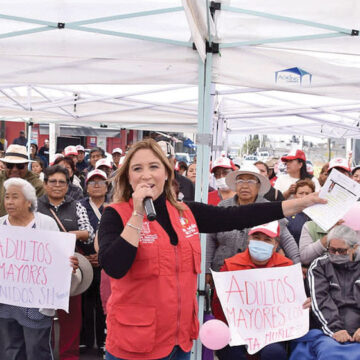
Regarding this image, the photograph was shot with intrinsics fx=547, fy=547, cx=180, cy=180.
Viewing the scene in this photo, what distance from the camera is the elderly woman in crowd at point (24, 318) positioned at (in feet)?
12.8

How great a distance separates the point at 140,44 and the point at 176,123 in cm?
689

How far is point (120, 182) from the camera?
2.48 meters

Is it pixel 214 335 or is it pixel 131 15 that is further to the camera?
pixel 131 15

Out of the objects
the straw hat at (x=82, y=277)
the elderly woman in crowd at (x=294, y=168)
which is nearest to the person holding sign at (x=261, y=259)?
the straw hat at (x=82, y=277)

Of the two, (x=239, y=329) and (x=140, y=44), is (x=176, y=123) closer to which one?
(x=140, y=44)

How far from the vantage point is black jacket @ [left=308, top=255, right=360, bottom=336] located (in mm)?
4059

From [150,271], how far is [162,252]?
0.09 metres

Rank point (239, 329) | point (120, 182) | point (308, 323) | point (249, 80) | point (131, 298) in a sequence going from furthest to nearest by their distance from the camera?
point (249, 80)
point (308, 323)
point (239, 329)
point (120, 182)
point (131, 298)

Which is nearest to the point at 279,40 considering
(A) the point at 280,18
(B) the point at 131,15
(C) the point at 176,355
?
(A) the point at 280,18

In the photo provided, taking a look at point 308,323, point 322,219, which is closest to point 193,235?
point 322,219

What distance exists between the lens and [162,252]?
232 centimetres

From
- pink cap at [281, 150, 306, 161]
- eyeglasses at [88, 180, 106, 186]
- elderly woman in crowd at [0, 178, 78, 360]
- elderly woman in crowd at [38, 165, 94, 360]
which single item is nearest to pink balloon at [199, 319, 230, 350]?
elderly woman in crowd at [0, 178, 78, 360]

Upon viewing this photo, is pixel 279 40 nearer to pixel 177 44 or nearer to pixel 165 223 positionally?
pixel 177 44

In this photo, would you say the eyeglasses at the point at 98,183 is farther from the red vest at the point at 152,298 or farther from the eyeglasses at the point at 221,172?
the red vest at the point at 152,298
